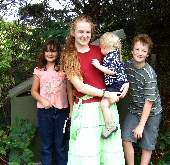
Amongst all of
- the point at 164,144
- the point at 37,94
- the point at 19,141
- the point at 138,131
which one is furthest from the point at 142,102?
the point at 19,141

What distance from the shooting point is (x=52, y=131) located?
337cm

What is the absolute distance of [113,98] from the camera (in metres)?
2.79

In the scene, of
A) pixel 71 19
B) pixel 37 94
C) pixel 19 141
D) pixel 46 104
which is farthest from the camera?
pixel 71 19

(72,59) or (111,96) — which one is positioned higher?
(72,59)

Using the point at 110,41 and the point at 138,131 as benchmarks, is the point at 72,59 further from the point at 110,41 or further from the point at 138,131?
the point at 138,131

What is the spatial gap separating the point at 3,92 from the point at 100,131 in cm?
342

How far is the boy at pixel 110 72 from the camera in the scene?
109 inches

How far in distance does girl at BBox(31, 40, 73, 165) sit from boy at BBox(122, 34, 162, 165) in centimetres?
72

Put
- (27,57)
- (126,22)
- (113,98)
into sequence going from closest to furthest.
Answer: (113,98), (27,57), (126,22)

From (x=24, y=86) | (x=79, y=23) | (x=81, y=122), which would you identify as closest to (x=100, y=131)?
(x=81, y=122)

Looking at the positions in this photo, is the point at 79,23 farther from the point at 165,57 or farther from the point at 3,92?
the point at 165,57

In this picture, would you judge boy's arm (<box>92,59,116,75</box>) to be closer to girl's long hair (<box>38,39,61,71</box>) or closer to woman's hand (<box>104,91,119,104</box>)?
A: woman's hand (<box>104,91,119,104</box>)

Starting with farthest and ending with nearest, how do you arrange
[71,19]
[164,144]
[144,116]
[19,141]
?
[71,19], [164,144], [19,141], [144,116]

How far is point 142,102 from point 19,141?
158 cm
